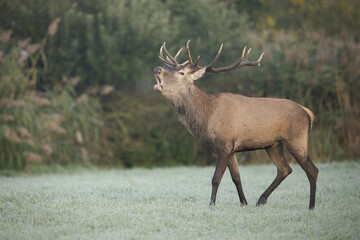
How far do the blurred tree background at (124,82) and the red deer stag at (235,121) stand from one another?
6.19m

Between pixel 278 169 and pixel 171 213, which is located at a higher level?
pixel 278 169

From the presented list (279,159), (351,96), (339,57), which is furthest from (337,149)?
(279,159)

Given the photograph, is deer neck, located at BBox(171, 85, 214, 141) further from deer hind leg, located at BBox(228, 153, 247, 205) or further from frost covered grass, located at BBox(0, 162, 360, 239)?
frost covered grass, located at BBox(0, 162, 360, 239)

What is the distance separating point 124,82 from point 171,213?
32.3 feet

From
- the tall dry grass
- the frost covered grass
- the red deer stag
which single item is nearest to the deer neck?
the red deer stag

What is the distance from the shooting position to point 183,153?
619 inches

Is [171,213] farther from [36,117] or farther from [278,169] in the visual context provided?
[36,117]

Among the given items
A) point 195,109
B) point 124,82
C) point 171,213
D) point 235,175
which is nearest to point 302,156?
point 235,175

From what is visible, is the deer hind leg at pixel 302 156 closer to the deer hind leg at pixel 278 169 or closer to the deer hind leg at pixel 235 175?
the deer hind leg at pixel 278 169

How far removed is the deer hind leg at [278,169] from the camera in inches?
311

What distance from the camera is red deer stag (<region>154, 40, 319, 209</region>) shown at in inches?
298

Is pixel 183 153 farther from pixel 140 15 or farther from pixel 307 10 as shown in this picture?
pixel 307 10


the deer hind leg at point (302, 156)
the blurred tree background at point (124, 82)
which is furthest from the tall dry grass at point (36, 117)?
the deer hind leg at point (302, 156)

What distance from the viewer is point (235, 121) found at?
7602 millimetres
